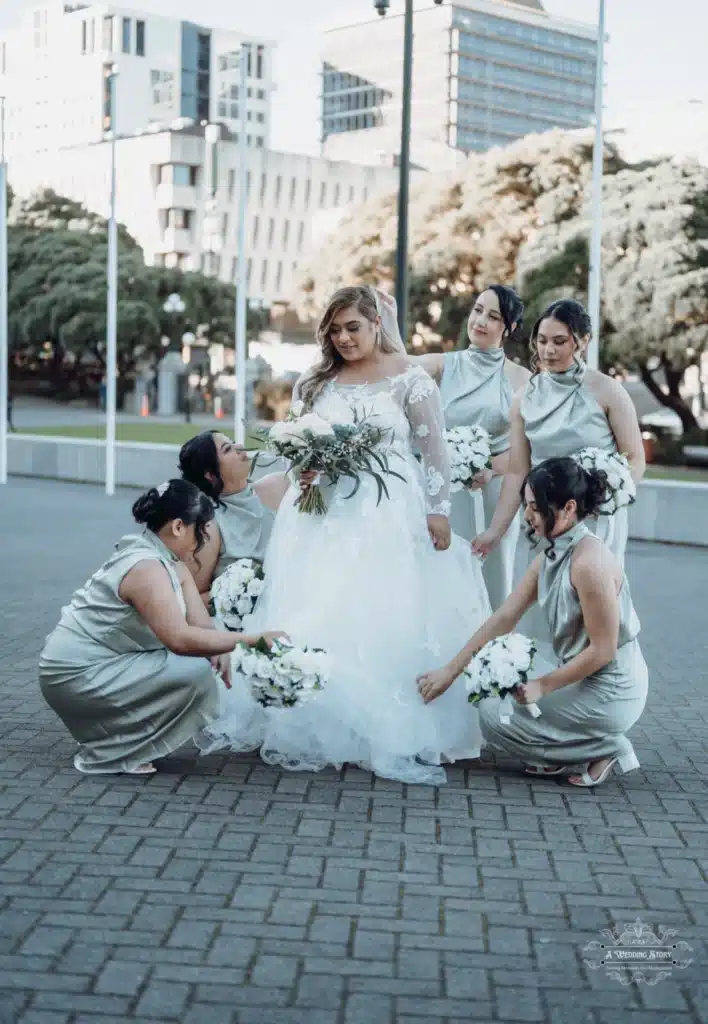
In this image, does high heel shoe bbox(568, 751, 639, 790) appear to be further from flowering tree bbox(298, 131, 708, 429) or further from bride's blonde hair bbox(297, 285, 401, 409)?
flowering tree bbox(298, 131, 708, 429)

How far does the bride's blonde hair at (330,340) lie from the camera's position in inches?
254

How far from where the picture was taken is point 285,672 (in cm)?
583

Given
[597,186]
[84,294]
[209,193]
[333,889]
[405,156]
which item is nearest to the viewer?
[333,889]

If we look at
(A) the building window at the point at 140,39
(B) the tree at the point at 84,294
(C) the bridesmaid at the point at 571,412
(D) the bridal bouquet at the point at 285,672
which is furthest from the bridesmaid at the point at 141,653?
(A) the building window at the point at 140,39

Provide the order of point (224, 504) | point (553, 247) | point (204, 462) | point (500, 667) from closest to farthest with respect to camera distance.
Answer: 1. point (500, 667)
2. point (204, 462)
3. point (224, 504)
4. point (553, 247)

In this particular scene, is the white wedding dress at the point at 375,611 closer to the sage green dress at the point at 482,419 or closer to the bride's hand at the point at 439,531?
the bride's hand at the point at 439,531

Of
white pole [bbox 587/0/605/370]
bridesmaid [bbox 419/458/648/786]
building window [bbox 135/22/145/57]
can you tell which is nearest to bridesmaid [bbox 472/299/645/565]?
bridesmaid [bbox 419/458/648/786]

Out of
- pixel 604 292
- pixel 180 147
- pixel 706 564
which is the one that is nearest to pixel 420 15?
pixel 180 147

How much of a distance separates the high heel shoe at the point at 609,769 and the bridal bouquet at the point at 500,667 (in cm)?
61

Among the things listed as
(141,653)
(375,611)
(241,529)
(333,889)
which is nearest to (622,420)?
(375,611)

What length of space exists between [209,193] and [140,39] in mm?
49606

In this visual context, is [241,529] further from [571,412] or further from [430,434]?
[571,412]

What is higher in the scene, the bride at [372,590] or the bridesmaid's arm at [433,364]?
the bridesmaid's arm at [433,364]

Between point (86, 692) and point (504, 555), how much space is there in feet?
9.27
